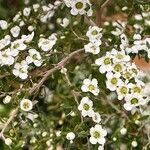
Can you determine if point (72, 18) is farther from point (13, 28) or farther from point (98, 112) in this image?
point (98, 112)

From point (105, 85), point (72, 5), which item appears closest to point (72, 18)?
point (72, 5)

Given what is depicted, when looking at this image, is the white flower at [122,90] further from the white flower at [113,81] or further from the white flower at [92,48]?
the white flower at [92,48]

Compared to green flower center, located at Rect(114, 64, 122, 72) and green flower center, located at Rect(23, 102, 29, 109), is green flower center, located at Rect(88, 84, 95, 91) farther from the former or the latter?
green flower center, located at Rect(23, 102, 29, 109)

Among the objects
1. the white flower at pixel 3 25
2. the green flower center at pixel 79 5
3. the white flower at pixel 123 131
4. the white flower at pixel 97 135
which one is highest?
the green flower center at pixel 79 5

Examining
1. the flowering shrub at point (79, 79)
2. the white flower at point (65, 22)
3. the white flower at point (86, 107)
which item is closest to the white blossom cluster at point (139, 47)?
the flowering shrub at point (79, 79)

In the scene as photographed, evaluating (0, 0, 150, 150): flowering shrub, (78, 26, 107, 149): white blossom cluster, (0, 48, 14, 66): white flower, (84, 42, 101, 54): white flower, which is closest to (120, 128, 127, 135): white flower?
(0, 0, 150, 150): flowering shrub
